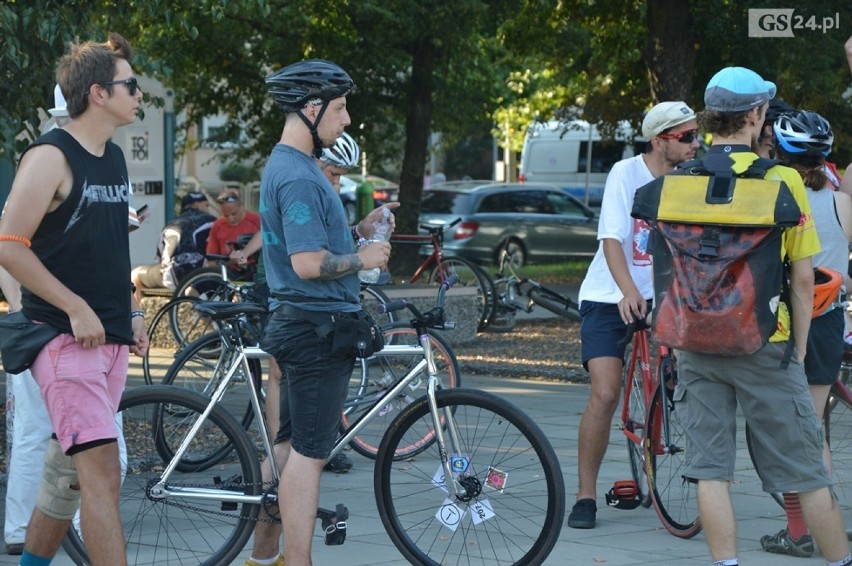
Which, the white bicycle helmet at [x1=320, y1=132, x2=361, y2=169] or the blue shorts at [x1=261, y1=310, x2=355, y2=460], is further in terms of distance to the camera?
the white bicycle helmet at [x1=320, y1=132, x2=361, y2=169]

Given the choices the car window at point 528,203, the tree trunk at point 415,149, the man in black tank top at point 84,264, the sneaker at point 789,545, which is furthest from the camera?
the car window at point 528,203

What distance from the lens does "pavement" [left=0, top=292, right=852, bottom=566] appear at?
578 cm

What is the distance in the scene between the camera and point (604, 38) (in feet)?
62.5

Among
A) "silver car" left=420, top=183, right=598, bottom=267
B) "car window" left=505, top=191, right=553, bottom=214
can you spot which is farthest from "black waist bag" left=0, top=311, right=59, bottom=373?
"car window" left=505, top=191, right=553, bottom=214

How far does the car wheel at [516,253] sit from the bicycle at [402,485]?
21130mm

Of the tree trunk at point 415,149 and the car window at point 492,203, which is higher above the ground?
the tree trunk at point 415,149

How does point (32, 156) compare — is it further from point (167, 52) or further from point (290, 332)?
point (167, 52)

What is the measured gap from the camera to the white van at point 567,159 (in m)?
34.3

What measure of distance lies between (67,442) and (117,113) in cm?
101

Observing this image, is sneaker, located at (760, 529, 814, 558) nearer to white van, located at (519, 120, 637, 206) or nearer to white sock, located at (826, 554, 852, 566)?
white sock, located at (826, 554, 852, 566)

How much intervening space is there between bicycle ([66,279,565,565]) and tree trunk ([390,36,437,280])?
48.0ft

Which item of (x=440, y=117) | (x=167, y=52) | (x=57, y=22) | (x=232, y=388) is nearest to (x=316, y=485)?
(x=232, y=388)

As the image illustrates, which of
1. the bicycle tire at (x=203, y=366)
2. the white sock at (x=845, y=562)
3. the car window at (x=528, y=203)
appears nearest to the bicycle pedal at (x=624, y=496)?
the white sock at (x=845, y=562)

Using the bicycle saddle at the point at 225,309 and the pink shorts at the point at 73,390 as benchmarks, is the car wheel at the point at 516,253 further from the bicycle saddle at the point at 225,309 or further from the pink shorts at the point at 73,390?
the pink shorts at the point at 73,390
